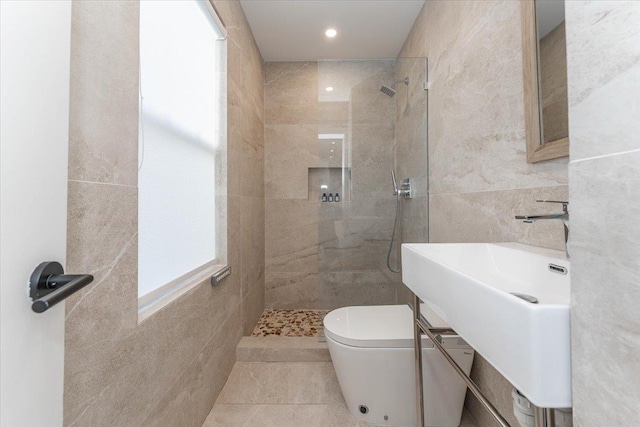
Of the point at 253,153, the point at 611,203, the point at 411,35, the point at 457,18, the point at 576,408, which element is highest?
the point at 411,35

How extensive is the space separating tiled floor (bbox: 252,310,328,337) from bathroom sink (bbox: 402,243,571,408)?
1377 millimetres

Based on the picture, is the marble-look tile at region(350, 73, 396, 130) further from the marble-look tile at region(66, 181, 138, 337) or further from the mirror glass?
the marble-look tile at region(66, 181, 138, 337)

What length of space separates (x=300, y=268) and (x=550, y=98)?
2231 millimetres

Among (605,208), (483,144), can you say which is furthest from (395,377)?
(605,208)

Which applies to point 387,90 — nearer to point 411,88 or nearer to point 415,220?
point 411,88

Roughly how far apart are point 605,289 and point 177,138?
1415 millimetres

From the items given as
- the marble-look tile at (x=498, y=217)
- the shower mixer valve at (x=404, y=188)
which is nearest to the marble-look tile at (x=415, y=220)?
the shower mixer valve at (x=404, y=188)

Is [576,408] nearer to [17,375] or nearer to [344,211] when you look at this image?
[17,375]

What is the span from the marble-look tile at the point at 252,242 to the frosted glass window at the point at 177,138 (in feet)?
1.35

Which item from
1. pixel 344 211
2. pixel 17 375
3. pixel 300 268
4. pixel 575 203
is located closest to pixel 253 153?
pixel 344 211

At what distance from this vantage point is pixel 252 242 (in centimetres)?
226

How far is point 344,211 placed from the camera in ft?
7.02

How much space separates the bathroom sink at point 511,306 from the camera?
41 centimetres

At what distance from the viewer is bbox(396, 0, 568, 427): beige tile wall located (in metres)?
1.02
